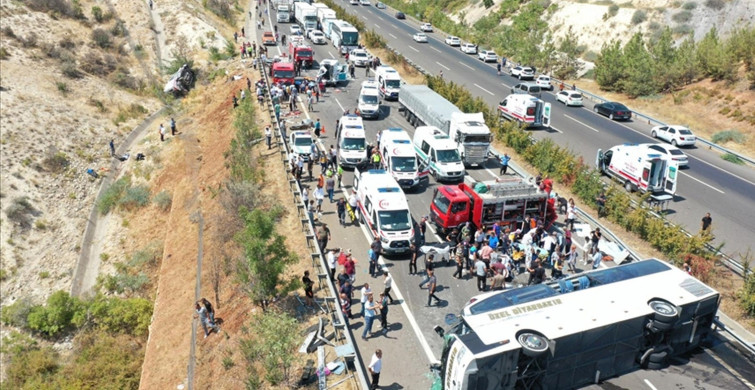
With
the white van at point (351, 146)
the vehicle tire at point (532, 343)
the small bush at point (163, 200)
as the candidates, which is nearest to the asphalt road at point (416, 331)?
the white van at point (351, 146)

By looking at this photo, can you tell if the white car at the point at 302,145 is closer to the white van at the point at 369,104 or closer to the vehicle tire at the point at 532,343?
the white van at the point at 369,104

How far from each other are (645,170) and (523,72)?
95.7ft

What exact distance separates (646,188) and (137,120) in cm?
4336

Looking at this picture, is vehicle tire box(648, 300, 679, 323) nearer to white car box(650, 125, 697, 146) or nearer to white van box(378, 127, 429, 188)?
white van box(378, 127, 429, 188)

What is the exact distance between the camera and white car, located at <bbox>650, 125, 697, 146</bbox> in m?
37.4

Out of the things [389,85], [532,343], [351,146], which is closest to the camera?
[532,343]

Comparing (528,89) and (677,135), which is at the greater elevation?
(528,89)

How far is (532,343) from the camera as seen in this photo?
42.4 feet

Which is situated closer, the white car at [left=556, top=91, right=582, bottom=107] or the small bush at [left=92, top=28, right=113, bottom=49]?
the white car at [left=556, top=91, right=582, bottom=107]

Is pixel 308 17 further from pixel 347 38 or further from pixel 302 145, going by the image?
pixel 302 145

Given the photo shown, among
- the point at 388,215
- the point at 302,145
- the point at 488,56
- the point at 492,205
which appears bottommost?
the point at 388,215

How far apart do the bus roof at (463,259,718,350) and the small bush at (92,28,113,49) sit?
59.9 meters

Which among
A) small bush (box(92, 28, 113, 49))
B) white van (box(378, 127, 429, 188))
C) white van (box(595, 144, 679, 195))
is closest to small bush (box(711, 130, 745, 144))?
white van (box(595, 144, 679, 195))

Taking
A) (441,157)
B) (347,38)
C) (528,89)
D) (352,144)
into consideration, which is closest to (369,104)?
(352,144)
